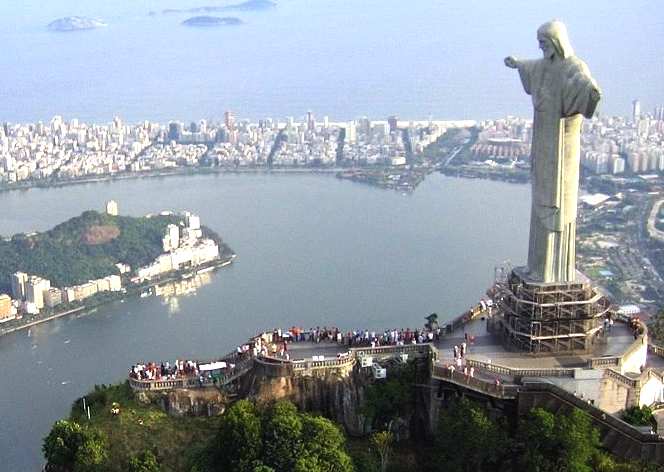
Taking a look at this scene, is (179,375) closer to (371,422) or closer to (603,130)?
(371,422)

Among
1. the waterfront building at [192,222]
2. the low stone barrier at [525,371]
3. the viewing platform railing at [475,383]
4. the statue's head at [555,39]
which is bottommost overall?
the waterfront building at [192,222]

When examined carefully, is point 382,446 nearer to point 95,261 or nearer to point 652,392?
point 652,392

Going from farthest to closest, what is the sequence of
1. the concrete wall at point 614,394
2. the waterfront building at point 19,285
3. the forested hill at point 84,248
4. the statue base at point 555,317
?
the forested hill at point 84,248
the waterfront building at point 19,285
the statue base at point 555,317
the concrete wall at point 614,394

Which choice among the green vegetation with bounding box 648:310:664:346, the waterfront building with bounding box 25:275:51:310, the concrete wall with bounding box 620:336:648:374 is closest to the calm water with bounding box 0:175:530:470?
the waterfront building with bounding box 25:275:51:310

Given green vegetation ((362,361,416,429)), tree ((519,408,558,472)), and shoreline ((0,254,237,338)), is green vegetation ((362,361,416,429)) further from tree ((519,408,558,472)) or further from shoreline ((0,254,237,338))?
shoreline ((0,254,237,338))

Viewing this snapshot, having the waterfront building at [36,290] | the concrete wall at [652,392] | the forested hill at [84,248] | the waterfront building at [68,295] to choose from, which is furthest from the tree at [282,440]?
the forested hill at [84,248]

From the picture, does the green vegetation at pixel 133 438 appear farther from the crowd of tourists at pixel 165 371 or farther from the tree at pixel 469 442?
the tree at pixel 469 442
